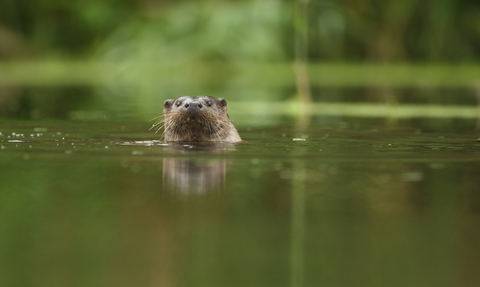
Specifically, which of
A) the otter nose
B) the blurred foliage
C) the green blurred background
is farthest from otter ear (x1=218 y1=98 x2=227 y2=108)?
the blurred foliage

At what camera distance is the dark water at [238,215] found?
2.74 metres

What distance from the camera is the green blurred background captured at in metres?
15.4

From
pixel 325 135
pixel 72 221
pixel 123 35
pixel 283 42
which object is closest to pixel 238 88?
pixel 283 42

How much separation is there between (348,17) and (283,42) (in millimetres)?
1301

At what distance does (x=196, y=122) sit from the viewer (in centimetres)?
654

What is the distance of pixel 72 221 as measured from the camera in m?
3.40

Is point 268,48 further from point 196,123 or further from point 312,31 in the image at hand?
point 196,123

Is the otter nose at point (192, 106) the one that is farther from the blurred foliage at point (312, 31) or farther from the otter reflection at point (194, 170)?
the blurred foliage at point (312, 31)

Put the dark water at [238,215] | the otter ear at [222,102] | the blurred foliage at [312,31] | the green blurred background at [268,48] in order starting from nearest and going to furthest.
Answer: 1. the dark water at [238,215]
2. the otter ear at [222,102]
3. the green blurred background at [268,48]
4. the blurred foliage at [312,31]

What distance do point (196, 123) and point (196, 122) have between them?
14mm

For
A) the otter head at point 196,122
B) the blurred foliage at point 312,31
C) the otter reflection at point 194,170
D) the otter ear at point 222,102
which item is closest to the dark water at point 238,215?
the otter reflection at point 194,170

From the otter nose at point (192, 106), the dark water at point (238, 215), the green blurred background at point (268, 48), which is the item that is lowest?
the dark water at point (238, 215)

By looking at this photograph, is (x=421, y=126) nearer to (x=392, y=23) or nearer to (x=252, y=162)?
(x=252, y=162)

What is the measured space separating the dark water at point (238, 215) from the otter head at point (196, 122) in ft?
1.03
